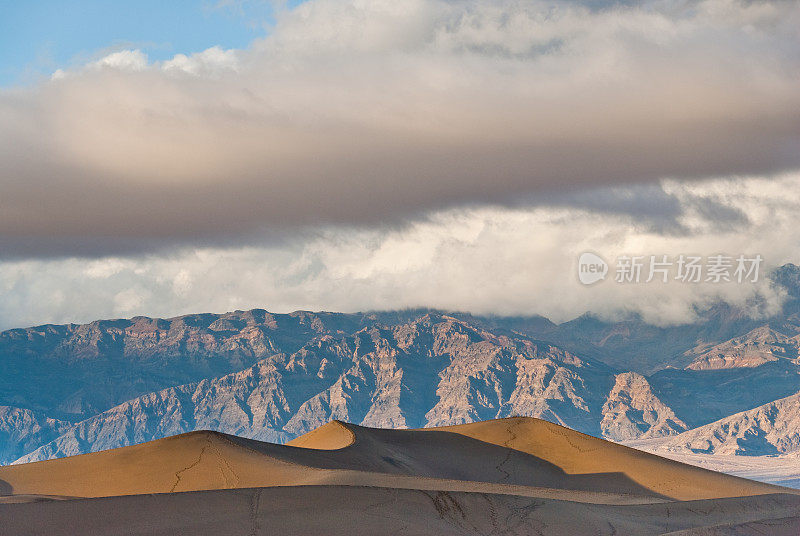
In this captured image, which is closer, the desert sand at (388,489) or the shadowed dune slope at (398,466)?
the desert sand at (388,489)

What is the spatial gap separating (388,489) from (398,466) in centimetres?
4035

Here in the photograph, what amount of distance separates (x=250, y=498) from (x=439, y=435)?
Answer: 64.9 meters

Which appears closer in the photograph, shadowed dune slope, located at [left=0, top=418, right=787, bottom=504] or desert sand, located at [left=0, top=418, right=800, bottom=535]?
desert sand, located at [left=0, top=418, right=800, bottom=535]

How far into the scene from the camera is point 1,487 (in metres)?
90.9

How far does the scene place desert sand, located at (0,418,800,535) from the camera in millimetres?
56000

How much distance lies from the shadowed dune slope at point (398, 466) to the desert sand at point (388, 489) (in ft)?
0.78

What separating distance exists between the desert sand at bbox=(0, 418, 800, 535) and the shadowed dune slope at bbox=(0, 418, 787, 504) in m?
0.24

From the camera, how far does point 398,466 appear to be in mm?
102750

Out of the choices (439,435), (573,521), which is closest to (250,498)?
(573,521)

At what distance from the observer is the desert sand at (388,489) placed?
56000 mm

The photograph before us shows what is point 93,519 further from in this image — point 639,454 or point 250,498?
point 639,454

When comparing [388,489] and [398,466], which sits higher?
[388,489]

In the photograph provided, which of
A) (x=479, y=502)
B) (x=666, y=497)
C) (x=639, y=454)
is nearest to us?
(x=479, y=502)

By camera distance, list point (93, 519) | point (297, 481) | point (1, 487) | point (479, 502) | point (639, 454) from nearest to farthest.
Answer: point (93, 519) → point (479, 502) → point (297, 481) → point (1, 487) → point (639, 454)
